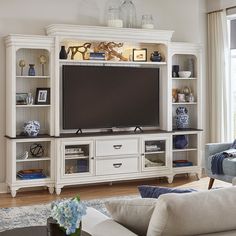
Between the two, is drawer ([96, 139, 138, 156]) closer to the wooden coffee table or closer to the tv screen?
the tv screen

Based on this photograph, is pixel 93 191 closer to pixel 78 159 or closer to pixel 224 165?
pixel 78 159

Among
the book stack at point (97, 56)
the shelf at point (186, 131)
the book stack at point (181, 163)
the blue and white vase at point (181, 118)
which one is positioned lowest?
the book stack at point (181, 163)

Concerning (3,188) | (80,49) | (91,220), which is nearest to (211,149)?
(80,49)

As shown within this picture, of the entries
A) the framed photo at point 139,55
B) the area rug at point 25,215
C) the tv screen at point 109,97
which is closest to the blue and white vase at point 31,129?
the tv screen at point 109,97

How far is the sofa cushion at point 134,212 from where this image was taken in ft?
7.54

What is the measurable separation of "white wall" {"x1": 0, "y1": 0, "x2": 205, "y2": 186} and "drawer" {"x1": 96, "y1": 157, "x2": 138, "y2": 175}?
4.27 feet

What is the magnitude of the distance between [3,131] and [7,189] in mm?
768

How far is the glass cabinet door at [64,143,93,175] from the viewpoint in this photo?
6254 mm

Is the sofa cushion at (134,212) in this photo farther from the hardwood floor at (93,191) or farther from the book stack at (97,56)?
the book stack at (97,56)

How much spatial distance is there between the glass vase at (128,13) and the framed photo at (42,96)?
1.57 meters

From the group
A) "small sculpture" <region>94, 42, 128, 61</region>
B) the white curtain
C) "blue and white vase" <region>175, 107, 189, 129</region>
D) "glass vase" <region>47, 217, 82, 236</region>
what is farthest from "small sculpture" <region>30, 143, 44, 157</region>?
"glass vase" <region>47, 217, 82, 236</region>

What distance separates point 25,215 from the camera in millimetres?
4957

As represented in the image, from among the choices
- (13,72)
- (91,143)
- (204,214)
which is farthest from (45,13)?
(204,214)

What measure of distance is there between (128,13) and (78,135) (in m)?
1.96
